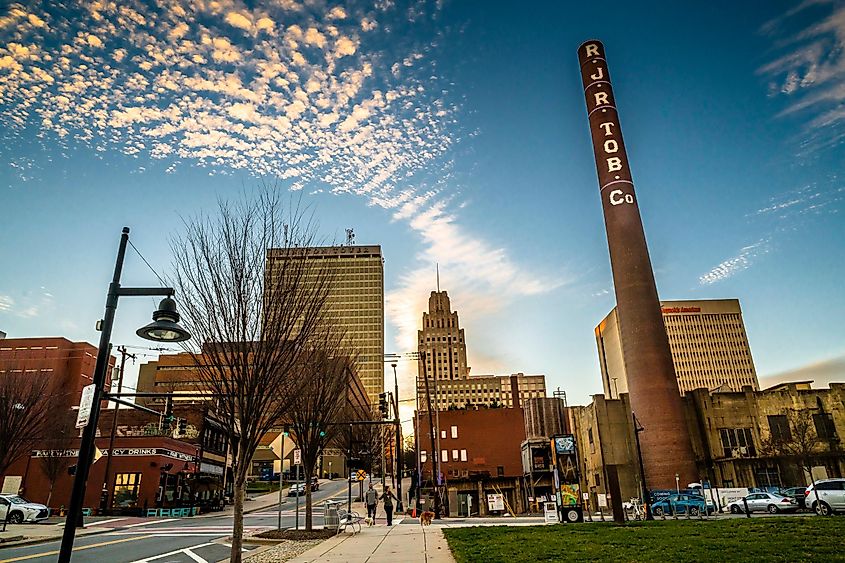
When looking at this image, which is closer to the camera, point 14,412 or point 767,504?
point 14,412

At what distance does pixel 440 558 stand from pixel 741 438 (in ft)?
168

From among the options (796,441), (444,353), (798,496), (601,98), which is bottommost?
(798,496)

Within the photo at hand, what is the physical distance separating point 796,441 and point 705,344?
5099 inches

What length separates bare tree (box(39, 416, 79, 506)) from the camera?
132 feet

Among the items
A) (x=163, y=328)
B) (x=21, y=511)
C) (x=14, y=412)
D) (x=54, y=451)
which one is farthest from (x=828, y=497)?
(x=54, y=451)

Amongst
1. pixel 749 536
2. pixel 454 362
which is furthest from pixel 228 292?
pixel 454 362

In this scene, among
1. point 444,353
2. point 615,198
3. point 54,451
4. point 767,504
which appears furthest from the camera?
point 444,353

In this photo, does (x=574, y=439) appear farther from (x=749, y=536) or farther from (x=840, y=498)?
(x=749, y=536)

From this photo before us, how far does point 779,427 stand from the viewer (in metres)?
51.8

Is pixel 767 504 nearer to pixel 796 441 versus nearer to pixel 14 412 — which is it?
pixel 796 441

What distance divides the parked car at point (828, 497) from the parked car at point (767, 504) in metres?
4.54

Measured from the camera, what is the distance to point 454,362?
195 meters

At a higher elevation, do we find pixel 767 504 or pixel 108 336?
pixel 108 336

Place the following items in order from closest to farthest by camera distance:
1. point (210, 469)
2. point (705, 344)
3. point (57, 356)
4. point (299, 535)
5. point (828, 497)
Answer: point (299, 535)
point (828, 497)
point (210, 469)
point (57, 356)
point (705, 344)
